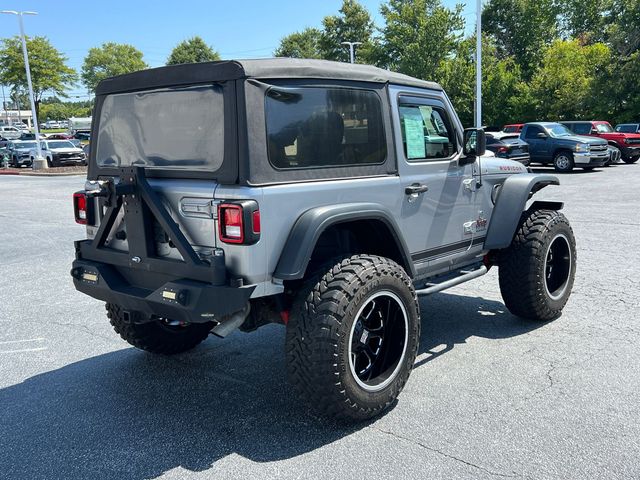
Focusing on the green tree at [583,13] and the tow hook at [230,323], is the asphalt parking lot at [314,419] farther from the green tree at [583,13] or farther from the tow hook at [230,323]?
the green tree at [583,13]

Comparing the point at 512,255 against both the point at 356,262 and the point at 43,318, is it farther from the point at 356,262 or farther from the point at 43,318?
the point at 43,318

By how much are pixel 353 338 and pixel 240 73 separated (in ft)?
5.52

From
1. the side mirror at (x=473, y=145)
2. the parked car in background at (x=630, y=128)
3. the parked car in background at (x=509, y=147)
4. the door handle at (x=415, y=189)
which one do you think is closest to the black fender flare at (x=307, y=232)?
the door handle at (x=415, y=189)

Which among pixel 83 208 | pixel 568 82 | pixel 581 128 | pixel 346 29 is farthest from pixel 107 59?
pixel 83 208

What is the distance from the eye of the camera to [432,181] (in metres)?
4.29

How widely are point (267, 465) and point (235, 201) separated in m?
1.40

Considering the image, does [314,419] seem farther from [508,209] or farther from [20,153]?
[20,153]

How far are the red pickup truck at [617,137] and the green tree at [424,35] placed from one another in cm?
1933

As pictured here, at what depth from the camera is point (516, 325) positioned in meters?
5.12

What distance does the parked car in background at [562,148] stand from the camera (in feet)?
64.6

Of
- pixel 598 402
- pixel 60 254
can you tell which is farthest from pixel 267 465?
pixel 60 254

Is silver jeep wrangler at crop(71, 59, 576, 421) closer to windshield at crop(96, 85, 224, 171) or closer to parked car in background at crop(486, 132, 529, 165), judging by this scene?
windshield at crop(96, 85, 224, 171)

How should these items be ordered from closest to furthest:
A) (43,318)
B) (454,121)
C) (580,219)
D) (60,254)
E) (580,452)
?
1. (580,452)
2. (454,121)
3. (43,318)
4. (60,254)
5. (580,219)

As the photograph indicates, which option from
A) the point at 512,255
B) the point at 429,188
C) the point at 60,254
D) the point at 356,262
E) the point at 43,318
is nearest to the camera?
the point at 356,262
